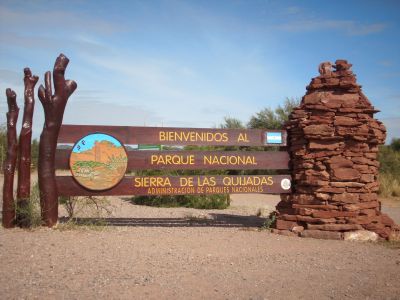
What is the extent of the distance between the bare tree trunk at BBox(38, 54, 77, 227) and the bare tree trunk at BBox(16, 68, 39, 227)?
0.27 metres

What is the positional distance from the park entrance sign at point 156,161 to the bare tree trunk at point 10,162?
2.72 ft

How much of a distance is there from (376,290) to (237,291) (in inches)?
68.6

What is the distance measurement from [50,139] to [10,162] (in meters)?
0.87

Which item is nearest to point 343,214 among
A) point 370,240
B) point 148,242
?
point 370,240

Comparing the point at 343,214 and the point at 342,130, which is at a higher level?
the point at 342,130

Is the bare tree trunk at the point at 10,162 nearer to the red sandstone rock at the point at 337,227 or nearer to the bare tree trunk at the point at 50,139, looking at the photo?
the bare tree trunk at the point at 50,139

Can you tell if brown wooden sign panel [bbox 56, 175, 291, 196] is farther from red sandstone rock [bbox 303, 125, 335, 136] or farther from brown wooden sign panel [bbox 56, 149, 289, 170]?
red sandstone rock [bbox 303, 125, 335, 136]

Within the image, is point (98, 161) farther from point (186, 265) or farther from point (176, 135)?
point (186, 265)

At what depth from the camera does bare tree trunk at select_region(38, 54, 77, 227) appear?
7785 millimetres

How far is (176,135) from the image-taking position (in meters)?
8.65

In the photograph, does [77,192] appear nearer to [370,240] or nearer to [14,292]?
[14,292]

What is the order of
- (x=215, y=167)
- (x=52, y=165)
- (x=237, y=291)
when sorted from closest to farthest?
1. (x=237, y=291)
2. (x=52, y=165)
3. (x=215, y=167)

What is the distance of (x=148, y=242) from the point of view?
732 cm

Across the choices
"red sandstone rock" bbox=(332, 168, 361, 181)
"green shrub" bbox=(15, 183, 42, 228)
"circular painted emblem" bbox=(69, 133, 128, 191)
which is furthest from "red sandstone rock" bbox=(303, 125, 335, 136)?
"green shrub" bbox=(15, 183, 42, 228)
